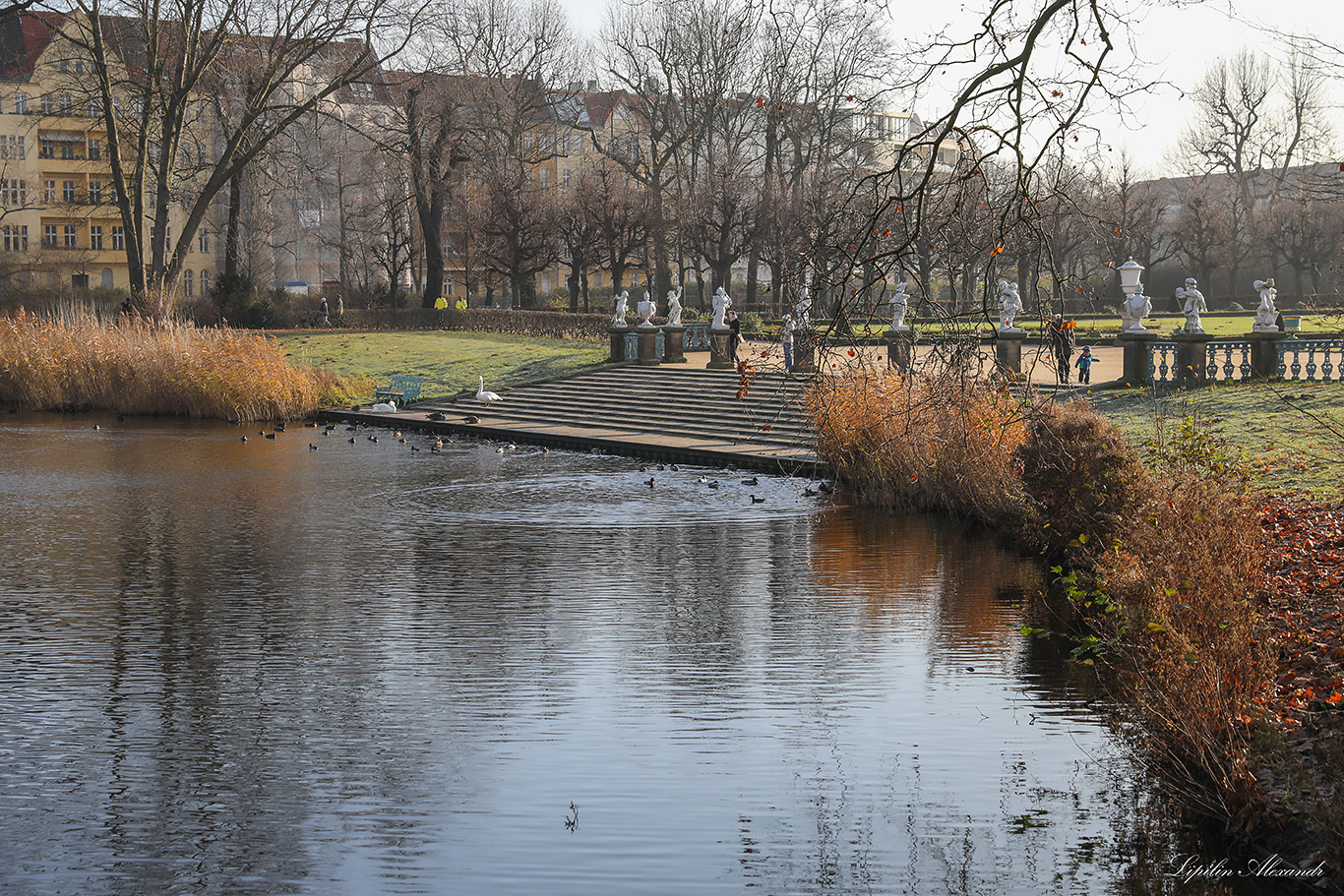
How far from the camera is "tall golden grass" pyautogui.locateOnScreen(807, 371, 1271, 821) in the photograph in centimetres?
722

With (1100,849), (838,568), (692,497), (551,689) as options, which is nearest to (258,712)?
(551,689)

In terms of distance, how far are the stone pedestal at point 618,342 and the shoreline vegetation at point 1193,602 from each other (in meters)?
18.2

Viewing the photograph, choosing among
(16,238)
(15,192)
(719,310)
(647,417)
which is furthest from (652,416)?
(15,192)

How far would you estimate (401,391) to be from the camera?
32.5 meters

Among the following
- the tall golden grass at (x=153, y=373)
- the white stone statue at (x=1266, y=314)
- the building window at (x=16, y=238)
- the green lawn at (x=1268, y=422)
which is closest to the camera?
the green lawn at (x=1268, y=422)

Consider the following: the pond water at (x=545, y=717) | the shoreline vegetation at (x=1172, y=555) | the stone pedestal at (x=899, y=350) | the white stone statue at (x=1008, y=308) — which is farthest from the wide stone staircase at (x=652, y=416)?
the pond water at (x=545, y=717)

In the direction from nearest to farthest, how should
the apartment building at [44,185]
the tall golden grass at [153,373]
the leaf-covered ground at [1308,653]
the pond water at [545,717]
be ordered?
the leaf-covered ground at [1308,653] < the pond water at [545,717] < the tall golden grass at [153,373] < the apartment building at [44,185]

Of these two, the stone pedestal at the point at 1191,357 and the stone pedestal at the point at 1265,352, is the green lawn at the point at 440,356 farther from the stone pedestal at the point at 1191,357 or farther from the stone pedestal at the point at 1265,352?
the stone pedestal at the point at 1265,352

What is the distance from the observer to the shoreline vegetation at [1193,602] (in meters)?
6.86

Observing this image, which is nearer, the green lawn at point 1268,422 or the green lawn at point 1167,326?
the green lawn at point 1268,422

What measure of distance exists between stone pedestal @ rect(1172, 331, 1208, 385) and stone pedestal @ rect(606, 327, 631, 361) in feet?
49.7

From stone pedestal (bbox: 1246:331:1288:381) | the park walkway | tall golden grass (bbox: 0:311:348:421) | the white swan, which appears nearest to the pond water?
the park walkway

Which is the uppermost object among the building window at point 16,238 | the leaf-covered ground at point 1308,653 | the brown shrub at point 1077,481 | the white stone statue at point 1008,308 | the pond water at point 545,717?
the building window at point 16,238

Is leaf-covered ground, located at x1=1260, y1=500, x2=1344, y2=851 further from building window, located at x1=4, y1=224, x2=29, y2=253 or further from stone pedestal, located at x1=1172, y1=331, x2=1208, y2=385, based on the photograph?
building window, located at x1=4, y1=224, x2=29, y2=253
